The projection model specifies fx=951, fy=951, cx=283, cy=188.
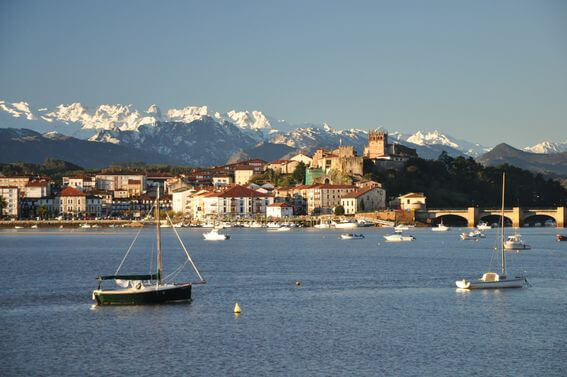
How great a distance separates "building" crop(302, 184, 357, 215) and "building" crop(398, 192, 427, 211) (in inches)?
422

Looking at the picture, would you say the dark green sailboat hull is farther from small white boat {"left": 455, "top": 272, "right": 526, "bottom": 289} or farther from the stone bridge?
the stone bridge

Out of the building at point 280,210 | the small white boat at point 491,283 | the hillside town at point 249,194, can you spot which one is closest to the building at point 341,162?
the hillside town at point 249,194

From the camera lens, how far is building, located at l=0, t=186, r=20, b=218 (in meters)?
150

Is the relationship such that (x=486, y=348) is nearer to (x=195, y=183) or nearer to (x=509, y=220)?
(x=509, y=220)

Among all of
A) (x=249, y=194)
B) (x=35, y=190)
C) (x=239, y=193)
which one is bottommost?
(x=249, y=194)

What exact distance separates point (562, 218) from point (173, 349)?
100 meters

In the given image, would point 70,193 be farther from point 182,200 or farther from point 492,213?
point 492,213

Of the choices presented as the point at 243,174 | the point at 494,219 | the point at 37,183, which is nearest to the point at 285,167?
the point at 243,174

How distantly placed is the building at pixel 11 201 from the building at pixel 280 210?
134ft

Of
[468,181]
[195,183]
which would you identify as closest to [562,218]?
[468,181]

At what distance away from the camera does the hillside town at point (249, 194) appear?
136500 millimetres

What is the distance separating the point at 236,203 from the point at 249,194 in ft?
8.50

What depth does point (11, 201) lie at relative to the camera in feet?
493

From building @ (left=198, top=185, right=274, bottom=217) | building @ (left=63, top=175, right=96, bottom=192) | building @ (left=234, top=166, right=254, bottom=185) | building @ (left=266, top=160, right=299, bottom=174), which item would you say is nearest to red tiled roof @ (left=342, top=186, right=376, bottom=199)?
building @ (left=198, top=185, right=274, bottom=217)
